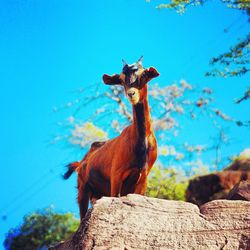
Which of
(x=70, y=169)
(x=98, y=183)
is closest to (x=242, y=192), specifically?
(x=98, y=183)

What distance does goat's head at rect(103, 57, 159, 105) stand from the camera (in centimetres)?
803

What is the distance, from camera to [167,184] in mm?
20188

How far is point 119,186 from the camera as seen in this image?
26.5 ft

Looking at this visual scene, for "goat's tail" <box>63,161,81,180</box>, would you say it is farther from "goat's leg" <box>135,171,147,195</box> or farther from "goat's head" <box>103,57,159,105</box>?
"goat's head" <box>103,57,159,105</box>

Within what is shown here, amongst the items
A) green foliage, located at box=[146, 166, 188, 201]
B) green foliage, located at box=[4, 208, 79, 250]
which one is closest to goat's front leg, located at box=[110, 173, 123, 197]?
green foliage, located at box=[146, 166, 188, 201]

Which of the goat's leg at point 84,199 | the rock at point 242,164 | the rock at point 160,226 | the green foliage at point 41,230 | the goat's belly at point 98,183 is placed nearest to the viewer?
the rock at point 160,226

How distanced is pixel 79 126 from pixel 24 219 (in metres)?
5.63

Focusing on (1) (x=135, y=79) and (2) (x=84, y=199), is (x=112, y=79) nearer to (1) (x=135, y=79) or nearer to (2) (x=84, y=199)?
(1) (x=135, y=79)

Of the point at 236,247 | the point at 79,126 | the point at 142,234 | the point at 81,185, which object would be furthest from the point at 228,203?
the point at 79,126

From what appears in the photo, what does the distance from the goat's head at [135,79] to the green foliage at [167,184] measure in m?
9.77

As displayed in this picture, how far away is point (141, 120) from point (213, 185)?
9.24m

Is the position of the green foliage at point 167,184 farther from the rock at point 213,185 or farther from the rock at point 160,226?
the rock at point 160,226

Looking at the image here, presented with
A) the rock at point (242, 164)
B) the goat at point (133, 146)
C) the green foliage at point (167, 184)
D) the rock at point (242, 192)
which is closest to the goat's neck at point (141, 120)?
the goat at point (133, 146)

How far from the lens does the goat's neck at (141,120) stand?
825cm
